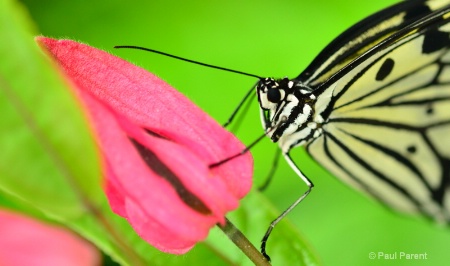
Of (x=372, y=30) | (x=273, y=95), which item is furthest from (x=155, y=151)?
(x=372, y=30)

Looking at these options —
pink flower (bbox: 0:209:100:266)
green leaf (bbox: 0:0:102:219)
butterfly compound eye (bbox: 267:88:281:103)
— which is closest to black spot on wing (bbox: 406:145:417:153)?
butterfly compound eye (bbox: 267:88:281:103)

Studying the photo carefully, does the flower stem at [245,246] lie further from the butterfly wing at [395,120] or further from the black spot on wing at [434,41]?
the black spot on wing at [434,41]

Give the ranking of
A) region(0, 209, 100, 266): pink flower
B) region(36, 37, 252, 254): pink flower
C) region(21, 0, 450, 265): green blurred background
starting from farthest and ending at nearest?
region(21, 0, 450, 265): green blurred background → region(0, 209, 100, 266): pink flower → region(36, 37, 252, 254): pink flower

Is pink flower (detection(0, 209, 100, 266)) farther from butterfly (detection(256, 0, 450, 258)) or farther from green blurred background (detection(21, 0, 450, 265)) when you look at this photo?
green blurred background (detection(21, 0, 450, 265))

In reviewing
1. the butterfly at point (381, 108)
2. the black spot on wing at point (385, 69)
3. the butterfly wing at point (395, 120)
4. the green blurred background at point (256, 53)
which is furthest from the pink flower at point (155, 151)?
the green blurred background at point (256, 53)

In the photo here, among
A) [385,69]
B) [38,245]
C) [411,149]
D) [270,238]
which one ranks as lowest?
A: [38,245]

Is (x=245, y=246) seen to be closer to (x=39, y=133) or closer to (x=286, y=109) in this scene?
(x=39, y=133)

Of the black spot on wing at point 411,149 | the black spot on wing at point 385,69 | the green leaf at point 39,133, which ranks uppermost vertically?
the black spot on wing at point 385,69
